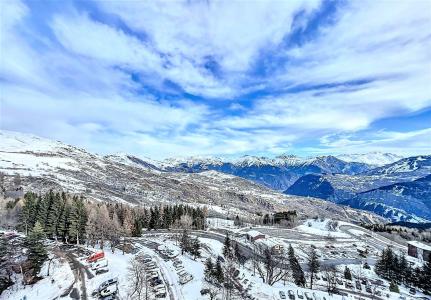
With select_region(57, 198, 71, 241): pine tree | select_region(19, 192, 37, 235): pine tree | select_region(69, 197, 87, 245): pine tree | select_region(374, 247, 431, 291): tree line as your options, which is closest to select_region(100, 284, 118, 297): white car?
select_region(69, 197, 87, 245): pine tree

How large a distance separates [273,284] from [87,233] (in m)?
79.3

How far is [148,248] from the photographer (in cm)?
13788

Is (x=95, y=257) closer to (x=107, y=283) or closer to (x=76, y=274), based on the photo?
(x=76, y=274)

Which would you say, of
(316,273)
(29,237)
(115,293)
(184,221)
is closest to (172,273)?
(115,293)

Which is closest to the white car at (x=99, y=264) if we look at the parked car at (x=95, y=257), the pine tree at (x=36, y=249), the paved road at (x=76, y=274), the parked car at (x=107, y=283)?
the parked car at (x=95, y=257)

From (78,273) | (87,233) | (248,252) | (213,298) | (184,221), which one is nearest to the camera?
(213,298)

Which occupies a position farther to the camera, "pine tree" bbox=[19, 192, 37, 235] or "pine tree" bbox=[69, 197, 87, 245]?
"pine tree" bbox=[19, 192, 37, 235]

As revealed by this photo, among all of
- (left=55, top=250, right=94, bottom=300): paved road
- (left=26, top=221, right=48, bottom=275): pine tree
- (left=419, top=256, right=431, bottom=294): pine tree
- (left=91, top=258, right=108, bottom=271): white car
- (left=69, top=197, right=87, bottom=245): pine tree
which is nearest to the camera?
(left=55, top=250, right=94, bottom=300): paved road

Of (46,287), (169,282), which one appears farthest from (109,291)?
(46,287)

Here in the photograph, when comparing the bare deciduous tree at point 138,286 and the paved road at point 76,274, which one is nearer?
the bare deciduous tree at point 138,286

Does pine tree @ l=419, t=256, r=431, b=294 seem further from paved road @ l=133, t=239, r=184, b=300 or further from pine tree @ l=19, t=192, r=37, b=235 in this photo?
pine tree @ l=19, t=192, r=37, b=235

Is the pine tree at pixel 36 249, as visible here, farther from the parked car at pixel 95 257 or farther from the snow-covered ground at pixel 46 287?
the parked car at pixel 95 257

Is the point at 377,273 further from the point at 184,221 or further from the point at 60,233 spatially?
the point at 60,233

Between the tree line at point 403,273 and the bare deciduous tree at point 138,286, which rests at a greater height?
the bare deciduous tree at point 138,286
